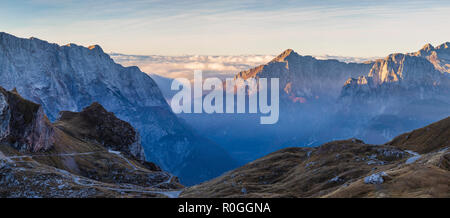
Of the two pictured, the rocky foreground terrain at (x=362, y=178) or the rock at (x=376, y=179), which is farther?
the rock at (x=376, y=179)

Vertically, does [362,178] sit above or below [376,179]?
below

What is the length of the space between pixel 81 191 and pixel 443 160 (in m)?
121

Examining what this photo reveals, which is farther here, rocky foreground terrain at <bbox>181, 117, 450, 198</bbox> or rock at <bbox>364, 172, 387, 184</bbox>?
rock at <bbox>364, 172, 387, 184</bbox>

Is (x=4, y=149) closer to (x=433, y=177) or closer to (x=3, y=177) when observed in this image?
(x=3, y=177)

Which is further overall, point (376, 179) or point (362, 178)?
point (362, 178)

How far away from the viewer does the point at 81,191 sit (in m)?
144
